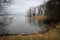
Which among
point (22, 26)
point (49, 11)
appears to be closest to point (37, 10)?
point (49, 11)

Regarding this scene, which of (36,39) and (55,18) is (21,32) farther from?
(55,18)

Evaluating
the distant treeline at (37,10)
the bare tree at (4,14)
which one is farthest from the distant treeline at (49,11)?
the bare tree at (4,14)

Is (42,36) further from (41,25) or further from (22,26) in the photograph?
(22,26)

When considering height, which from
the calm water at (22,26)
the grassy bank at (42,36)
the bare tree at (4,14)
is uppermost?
the bare tree at (4,14)

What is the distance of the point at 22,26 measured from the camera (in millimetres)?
2236

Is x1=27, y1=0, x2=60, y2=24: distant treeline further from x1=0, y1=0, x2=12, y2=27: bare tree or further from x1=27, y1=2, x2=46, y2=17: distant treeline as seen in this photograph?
x1=0, y1=0, x2=12, y2=27: bare tree

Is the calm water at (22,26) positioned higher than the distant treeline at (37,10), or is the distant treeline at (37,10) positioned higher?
the distant treeline at (37,10)

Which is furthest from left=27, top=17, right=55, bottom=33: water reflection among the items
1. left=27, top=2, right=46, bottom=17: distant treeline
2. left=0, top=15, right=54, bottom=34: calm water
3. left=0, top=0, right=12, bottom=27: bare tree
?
left=0, top=0, right=12, bottom=27: bare tree

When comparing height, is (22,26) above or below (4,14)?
below

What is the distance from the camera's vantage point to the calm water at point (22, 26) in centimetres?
222

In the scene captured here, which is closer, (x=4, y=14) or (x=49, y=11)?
(x=4, y=14)

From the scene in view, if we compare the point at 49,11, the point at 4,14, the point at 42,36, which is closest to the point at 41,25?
the point at 42,36

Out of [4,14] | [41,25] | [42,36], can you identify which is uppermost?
[4,14]

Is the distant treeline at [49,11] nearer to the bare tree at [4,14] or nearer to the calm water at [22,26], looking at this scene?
the calm water at [22,26]
